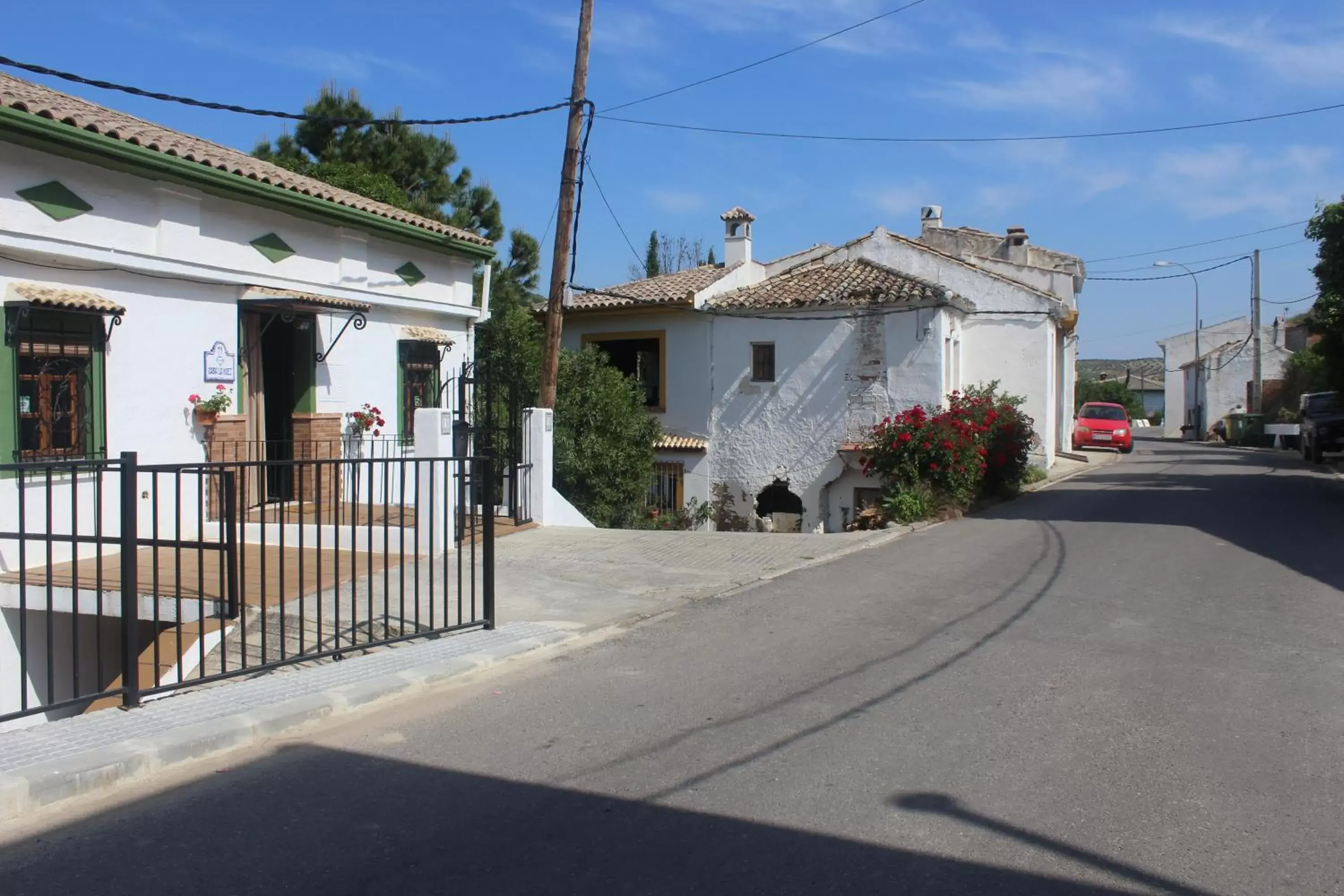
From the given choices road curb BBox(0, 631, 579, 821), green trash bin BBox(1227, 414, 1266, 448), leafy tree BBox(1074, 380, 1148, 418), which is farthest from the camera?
leafy tree BBox(1074, 380, 1148, 418)

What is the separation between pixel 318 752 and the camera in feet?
17.5

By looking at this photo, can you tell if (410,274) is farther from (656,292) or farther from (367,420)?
(656,292)

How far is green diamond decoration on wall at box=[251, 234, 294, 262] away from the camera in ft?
40.0

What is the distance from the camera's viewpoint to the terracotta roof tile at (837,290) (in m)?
21.8

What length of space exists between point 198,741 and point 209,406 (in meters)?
6.84

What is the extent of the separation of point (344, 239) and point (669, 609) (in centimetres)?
717

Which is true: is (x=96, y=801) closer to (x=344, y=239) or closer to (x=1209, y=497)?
(x=344, y=239)

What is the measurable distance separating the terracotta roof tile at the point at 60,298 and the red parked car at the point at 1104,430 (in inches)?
1219

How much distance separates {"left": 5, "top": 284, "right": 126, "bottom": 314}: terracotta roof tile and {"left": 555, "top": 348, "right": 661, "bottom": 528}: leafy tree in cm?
958

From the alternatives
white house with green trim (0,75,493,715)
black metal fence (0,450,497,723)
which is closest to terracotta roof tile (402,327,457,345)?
white house with green trim (0,75,493,715)

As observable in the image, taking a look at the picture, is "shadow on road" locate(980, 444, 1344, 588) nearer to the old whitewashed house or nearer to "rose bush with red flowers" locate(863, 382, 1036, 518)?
"rose bush with red flowers" locate(863, 382, 1036, 518)

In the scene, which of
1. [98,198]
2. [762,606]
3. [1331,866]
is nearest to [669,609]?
[762,606]

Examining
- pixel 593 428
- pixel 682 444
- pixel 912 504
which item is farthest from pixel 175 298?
pixel 682 444

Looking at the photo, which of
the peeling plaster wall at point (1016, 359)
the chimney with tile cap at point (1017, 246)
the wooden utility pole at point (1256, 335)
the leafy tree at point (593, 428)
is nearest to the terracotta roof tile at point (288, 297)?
the leafy tree at point (593, 428)
